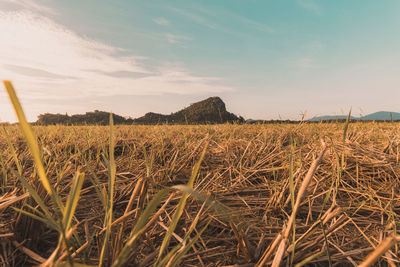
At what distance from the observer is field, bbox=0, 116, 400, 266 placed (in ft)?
1.53

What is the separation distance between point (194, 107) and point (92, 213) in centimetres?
1556

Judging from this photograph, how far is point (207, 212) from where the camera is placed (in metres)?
0.78

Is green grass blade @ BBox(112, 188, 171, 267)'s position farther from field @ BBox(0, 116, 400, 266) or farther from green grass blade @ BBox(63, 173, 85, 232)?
green grass blade @ BBox(63, 173, 85, 232)

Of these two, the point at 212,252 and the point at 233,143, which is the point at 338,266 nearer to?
the point at 212,252

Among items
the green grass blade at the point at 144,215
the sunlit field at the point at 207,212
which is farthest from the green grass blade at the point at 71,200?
the green grass blade at the point at 144,215

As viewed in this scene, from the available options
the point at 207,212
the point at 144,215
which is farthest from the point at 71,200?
the point at 207,212

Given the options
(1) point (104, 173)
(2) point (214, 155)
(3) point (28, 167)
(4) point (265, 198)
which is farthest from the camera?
(2) point (214, 155)

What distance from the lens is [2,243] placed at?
63cm

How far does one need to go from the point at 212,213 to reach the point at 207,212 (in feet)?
0.09

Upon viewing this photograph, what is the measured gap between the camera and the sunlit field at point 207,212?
0.45 metres

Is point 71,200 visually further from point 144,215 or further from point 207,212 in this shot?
point 207,212

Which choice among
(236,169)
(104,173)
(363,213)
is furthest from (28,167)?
(363,213)

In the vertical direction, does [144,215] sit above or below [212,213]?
above

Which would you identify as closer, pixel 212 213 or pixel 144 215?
pixel 144 215
